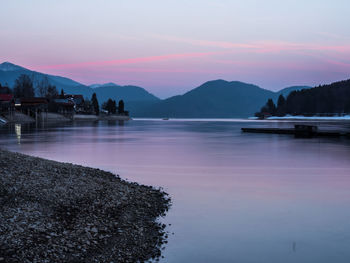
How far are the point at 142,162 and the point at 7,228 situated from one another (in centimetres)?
2436

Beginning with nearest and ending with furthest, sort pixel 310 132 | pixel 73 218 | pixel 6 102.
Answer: pixel 73 218
pixel 310 132
pixel 6 102

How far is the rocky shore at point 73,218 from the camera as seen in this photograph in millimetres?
10352

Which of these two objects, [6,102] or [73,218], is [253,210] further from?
[6,102]

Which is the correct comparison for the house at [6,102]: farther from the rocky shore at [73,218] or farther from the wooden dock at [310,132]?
the rocky shore at [73,218]

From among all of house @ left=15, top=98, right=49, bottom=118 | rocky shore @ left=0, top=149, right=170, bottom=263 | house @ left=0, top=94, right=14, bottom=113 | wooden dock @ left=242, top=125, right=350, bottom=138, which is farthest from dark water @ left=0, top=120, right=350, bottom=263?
house @ left=15, top=98, right=49, bottom=118

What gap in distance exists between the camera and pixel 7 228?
10898 mm

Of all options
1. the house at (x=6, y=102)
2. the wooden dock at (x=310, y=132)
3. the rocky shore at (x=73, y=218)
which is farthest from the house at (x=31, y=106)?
the rocky shore at (x=73, y=218)

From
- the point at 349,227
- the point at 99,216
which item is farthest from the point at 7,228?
the point at 349,227

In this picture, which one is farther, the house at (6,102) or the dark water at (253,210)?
the house at (6,102)

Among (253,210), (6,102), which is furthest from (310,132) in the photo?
(6,102)

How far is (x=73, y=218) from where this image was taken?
13000 mm

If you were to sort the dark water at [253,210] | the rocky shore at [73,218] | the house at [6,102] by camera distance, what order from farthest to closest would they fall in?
the house at [6,102]
the dark water at [253,210]
the rocky shore at [73,218]

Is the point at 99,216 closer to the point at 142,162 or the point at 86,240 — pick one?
the point at 86,240

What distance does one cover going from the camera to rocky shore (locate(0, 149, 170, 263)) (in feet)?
34.0
